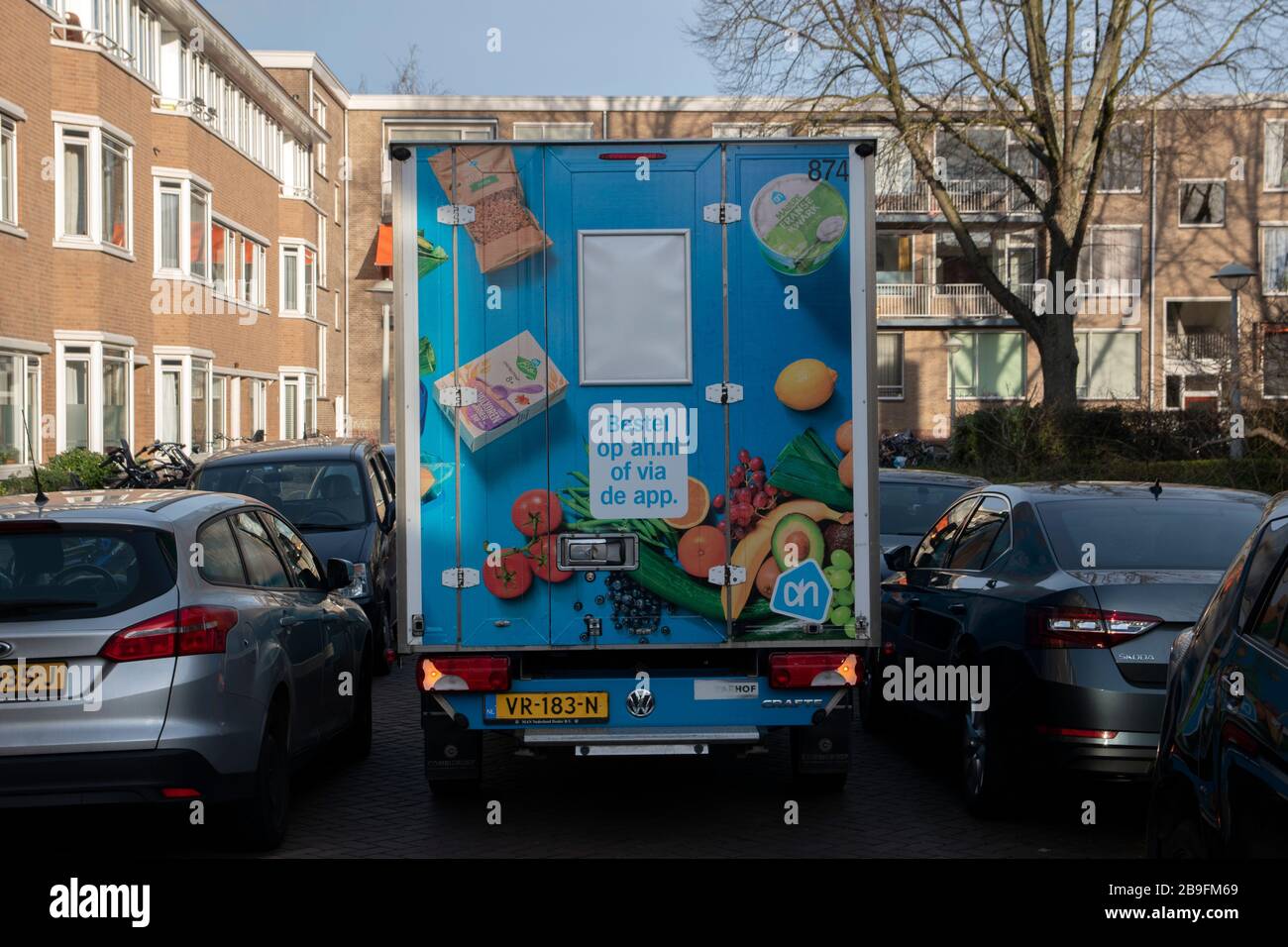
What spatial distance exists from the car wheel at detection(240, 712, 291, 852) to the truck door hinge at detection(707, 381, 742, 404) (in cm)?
244

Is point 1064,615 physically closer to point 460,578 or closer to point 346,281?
point 460,578

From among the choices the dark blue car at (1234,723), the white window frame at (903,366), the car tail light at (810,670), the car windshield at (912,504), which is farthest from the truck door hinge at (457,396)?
→ the white window frame at (903,366)

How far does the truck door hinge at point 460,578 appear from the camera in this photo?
6703mm

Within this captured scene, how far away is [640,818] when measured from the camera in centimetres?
735

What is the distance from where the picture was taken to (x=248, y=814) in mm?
6355

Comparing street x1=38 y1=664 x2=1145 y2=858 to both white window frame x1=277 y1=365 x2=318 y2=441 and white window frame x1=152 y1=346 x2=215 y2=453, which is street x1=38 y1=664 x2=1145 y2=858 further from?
white window frame x1=277 y1=365 x2=318 y2=441

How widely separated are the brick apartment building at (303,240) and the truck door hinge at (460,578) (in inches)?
330

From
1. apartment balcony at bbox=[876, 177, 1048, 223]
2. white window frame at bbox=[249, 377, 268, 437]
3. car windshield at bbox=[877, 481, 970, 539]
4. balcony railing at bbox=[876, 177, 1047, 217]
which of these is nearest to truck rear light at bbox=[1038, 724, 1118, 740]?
car windshield at bbox=[877, 481, 970, 539]

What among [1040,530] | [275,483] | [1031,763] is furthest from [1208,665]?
[275,483]

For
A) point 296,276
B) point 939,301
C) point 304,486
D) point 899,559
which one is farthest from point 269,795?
point 939,301

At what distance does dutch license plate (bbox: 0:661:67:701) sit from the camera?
581cm

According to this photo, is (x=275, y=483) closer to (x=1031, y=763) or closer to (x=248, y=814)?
(x=248, y=814)
